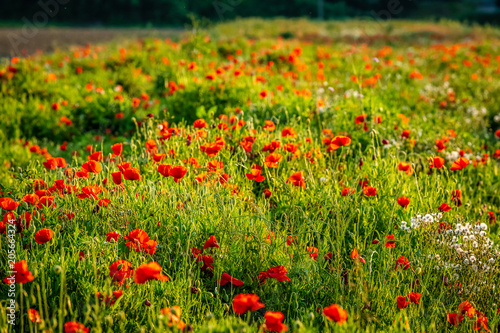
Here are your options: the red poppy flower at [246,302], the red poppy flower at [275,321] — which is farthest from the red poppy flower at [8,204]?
the red poppy flower at [275,321]

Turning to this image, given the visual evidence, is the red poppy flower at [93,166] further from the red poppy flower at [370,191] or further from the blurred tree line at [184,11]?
the blurred tree line at [184,11]

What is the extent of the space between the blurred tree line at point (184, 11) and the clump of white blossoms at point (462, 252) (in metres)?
26.9

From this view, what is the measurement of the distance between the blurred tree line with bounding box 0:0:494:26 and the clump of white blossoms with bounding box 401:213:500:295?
26.9m

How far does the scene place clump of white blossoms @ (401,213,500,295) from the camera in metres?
2.20

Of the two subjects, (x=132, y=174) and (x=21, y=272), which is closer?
(x=21, y=272)

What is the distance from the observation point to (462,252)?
2303 mm

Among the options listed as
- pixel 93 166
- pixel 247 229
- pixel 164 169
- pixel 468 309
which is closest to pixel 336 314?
pixel 468 309

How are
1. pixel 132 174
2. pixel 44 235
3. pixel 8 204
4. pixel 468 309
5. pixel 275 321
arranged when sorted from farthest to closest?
pixel 132 174, pixel 8 204, pixel 44 235, pixel 468 309, pixel 275 321

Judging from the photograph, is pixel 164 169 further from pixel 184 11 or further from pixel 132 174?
pixel 184 11

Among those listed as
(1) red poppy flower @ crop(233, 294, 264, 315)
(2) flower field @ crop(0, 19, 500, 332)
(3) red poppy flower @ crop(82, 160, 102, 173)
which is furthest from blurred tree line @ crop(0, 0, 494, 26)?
(1) red poppy flower @ crop(233, 294, 264, 315)

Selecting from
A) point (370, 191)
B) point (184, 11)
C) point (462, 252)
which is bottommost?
point (462, 252)

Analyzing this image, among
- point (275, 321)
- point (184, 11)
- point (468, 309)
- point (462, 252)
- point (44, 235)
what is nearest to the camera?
point (275, 321)

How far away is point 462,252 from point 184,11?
29640 millimetres

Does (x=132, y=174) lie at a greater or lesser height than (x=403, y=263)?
greater
